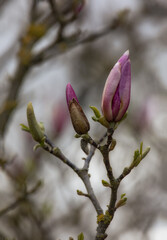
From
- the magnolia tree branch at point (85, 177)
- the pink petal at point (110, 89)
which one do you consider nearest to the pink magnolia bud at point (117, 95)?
the pink petal at point (110, 89)

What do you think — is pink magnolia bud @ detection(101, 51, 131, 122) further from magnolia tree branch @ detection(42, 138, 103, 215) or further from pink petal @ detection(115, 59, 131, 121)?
magnolia tree branch @ detection(42, 138, 103, 215)

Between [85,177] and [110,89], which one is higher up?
[110,89]

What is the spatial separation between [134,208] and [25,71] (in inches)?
65.5

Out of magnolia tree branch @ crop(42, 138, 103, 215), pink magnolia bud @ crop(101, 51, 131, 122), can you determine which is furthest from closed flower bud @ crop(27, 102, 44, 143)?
pink magnolia bud @ crop(101, 51, 131, 122)

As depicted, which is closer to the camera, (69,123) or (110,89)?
(110,89)

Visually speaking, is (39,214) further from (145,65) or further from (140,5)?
(145,65)

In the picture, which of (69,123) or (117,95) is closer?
(117,95)

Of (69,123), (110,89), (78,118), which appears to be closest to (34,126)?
(78,118)

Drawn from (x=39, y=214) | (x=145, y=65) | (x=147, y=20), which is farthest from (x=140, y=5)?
(x=39, y=214)

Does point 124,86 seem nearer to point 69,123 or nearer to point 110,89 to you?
point 110,89

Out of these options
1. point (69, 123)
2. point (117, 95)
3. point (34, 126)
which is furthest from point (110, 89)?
point (69, 123)

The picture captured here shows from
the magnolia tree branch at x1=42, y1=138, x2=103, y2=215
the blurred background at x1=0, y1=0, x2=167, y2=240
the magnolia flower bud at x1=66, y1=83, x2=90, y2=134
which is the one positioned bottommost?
the magnolia tree branch at x1=42, y1=138, x2=103, y2=215

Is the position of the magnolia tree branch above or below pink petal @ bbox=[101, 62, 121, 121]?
below

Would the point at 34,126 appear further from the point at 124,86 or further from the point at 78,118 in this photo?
the point at 124,86
